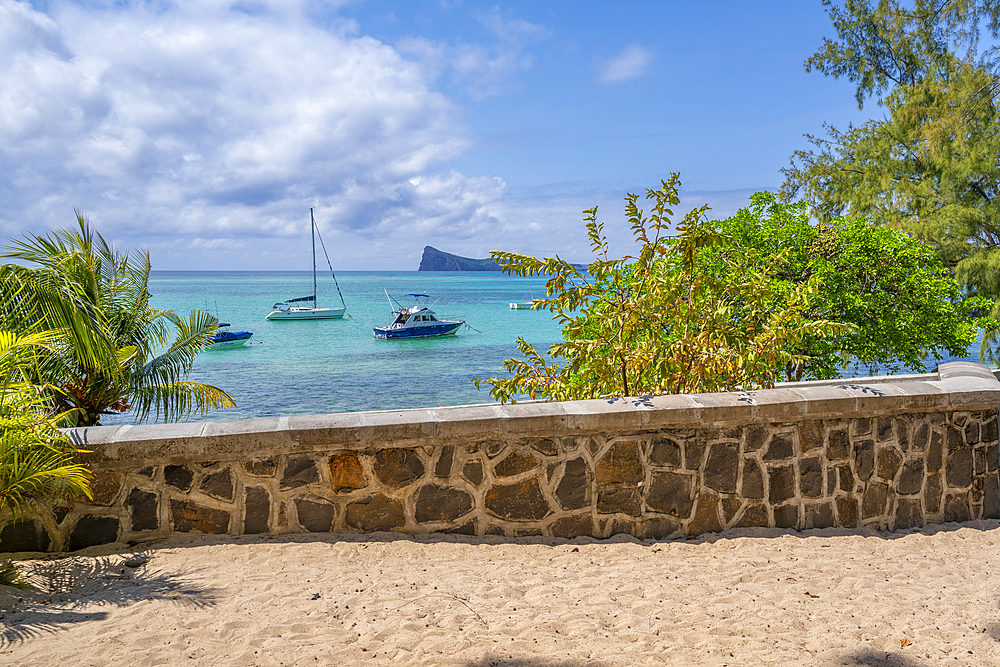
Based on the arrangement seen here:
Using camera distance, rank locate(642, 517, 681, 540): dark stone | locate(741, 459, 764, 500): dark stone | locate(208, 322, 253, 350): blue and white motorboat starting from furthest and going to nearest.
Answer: locate(208, 322, 253, 350): blue and white motorboat
locate(741, 459, 764, 500): dark stone
locate(642, 517, 681, 540): dark stone

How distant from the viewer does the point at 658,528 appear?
441cm

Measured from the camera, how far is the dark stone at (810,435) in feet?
14.9

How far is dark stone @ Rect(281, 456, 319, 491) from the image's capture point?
13.1ft

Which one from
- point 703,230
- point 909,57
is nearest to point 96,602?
point 703,230

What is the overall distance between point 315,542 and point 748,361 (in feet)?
11.0

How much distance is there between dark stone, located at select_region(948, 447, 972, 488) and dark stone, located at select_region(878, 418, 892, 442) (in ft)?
1.88

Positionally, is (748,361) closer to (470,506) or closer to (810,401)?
(810,401)

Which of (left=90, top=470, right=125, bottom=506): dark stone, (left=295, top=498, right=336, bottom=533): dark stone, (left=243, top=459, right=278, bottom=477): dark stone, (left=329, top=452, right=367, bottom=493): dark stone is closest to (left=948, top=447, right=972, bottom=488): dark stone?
(left=329, top=452, right=367, bottom=493): dark stone

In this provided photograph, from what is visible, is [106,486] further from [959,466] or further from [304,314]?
[304,314]

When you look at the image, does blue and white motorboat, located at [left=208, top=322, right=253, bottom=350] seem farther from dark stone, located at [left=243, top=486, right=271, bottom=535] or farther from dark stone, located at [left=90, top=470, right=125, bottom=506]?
dark stone, located at [left=243, top=486, right=271, bottom=535]

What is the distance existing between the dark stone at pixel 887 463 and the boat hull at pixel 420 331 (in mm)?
45814

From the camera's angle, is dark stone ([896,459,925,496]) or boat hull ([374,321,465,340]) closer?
dark stone ([896,459,925,496])

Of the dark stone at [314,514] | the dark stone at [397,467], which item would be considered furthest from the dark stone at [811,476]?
the dark stone at [314,514]

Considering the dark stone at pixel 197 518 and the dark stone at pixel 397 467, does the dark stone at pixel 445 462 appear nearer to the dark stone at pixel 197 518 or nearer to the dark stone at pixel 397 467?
the dark stone at pixel 397 467
